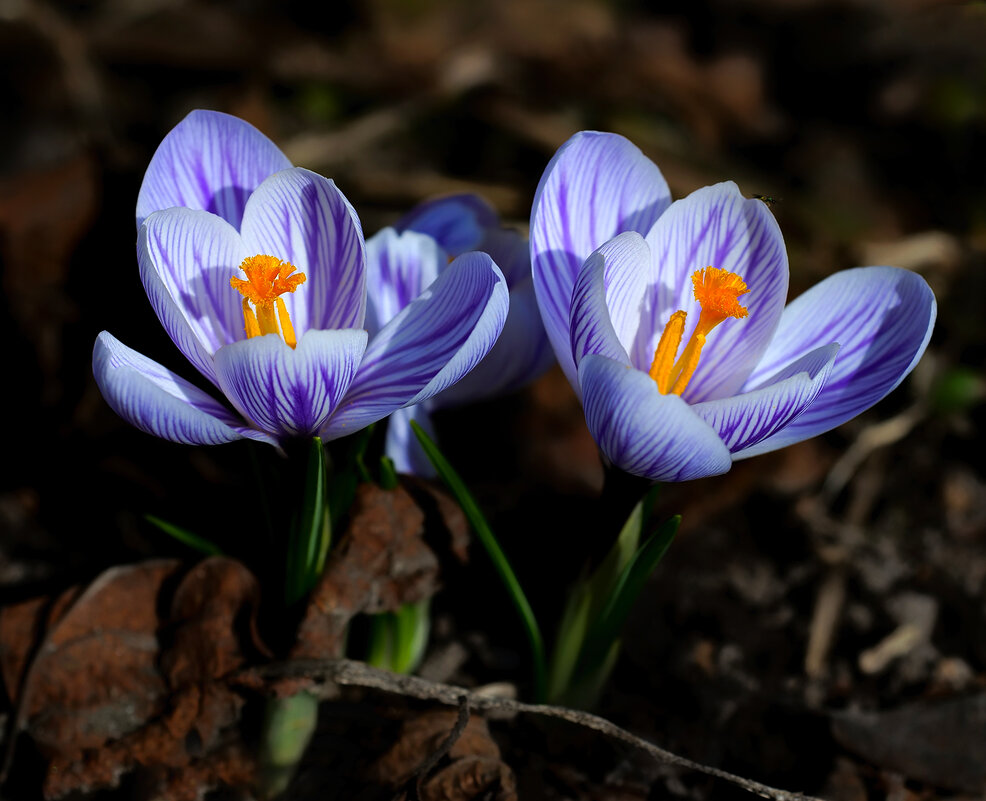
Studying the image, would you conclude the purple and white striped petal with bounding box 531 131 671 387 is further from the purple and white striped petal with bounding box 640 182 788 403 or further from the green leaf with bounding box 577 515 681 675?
the green leaf with bounding box 577 515 681 675

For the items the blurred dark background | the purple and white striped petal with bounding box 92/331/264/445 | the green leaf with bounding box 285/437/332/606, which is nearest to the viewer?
the purple and white striped petal with bounding box 92/331/264/445

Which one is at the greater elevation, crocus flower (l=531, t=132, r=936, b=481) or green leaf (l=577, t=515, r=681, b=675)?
crocus flower (l=531, t=132, r=936, b=481)

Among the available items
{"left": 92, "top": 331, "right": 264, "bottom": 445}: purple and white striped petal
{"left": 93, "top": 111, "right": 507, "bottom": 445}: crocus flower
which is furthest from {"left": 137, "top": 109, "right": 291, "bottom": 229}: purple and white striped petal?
{"left": 92, "top": 331, "right": 264, "bottom": 445}: purple and white striped petal

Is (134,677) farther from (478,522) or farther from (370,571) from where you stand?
(478,522)

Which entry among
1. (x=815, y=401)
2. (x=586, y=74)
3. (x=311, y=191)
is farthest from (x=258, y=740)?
(x=586, y=74)

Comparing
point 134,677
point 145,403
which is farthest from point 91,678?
point 145,403

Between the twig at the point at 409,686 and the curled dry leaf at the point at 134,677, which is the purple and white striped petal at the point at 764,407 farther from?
the curled dry leaf at the point at 134,677
